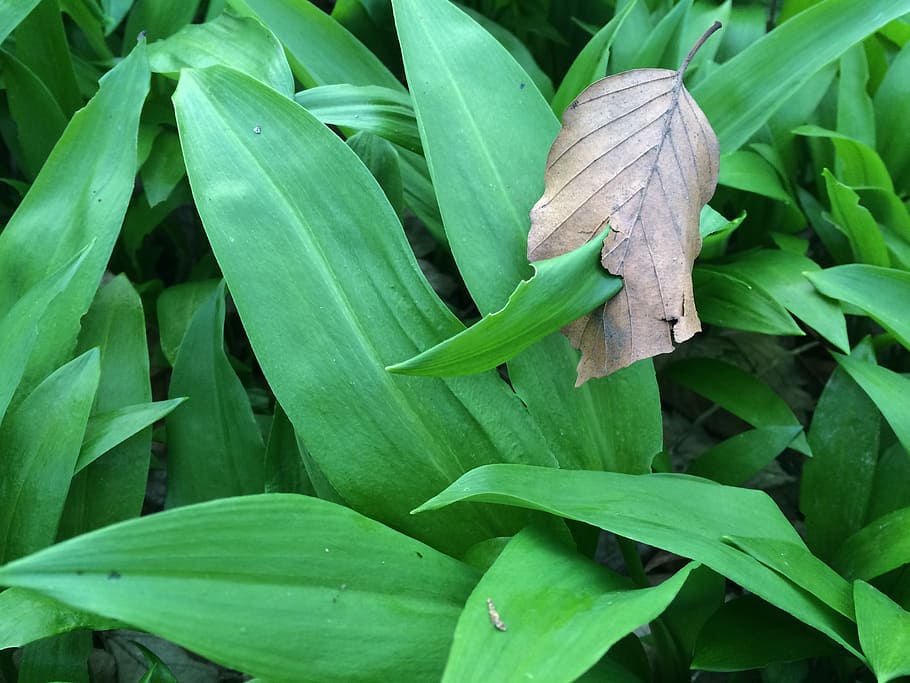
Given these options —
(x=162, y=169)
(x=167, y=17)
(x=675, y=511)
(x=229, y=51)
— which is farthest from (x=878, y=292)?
(x=167, y=17)

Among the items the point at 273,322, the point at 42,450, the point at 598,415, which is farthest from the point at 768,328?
the point at 42,450

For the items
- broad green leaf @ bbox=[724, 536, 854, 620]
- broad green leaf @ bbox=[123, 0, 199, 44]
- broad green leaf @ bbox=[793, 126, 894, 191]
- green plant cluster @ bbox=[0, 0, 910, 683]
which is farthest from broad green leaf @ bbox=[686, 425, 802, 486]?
broad green leaf @ bbox=[123, 0, 199, 44]

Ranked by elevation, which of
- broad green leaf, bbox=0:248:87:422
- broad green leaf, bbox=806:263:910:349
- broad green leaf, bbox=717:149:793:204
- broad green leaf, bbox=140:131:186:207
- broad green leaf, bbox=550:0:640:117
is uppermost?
broad green leaf, bbox=140:131:186:207

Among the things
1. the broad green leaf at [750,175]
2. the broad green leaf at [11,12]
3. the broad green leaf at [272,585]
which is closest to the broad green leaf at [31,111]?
the broad green leaf at [11,12]

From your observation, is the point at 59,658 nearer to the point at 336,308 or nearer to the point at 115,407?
the point at 115,407

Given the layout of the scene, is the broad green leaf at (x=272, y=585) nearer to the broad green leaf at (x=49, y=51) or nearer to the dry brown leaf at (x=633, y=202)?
the dry brown leaf at (x=633, y=202)

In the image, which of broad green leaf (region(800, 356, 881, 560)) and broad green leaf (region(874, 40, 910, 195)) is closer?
broad green leaf (region(800, 356, 881, 560))

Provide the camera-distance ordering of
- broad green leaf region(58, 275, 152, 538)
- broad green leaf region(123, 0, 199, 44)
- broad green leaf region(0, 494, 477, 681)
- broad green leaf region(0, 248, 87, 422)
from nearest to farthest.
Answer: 1. broad green leaf region(0, 494, 477, 681)
2. broad green leaf region(0, 248, 87, 422)
3. broad green leaf region(58, 275, 152, 538)
4. broad green leaf region(123, 0, 199, 44)

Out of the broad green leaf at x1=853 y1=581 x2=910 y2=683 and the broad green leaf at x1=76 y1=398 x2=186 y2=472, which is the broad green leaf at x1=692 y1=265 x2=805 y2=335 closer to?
the broad green leaf at x1=853 y1=581 x2=910 y2=683
